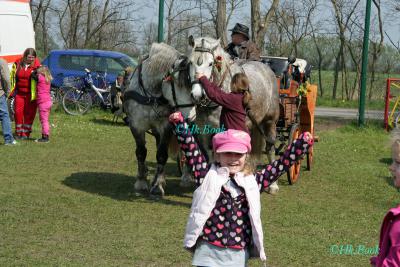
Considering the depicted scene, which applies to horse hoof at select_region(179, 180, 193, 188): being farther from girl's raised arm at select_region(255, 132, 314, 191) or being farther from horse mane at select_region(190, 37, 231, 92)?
girl's raised arm at select_region(255, 132, 314, 191)

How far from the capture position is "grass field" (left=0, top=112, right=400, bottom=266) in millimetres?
6091

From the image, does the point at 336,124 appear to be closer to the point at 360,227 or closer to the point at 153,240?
the point at 360,227

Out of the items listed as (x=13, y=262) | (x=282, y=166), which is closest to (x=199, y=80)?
(x=13, y=262)

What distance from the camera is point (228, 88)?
26.4ft

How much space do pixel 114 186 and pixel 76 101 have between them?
9314 millimetres

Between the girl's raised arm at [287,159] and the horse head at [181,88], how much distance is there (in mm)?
3789

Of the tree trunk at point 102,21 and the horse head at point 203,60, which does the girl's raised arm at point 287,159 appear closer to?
the horse head at point 203,60

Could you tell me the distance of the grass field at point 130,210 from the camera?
609 cm

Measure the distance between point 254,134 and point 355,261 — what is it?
356 cm

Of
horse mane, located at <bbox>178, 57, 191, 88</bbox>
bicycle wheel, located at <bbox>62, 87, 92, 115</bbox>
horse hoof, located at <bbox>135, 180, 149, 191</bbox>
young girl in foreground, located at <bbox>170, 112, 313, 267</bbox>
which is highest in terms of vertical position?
horse mane, located at <bbox>178, 57, 191, 88</bbox>

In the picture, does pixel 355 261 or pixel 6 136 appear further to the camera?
pixel 6 136

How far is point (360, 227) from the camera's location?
7.41m

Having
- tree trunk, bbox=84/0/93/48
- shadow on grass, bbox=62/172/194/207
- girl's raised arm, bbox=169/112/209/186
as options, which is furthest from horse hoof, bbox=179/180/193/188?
tree trunk, bbox=84/0/93/48

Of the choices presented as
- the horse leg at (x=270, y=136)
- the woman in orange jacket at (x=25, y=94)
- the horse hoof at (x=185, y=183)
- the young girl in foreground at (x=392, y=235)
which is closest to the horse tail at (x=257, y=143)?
the horse leg at (x=270, y=136)
